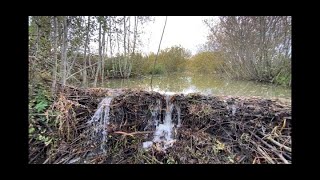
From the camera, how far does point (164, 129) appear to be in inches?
106

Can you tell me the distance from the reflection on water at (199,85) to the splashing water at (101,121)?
0.41 meters

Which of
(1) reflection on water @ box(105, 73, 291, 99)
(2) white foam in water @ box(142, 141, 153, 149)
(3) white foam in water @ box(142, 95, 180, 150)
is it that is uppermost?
(1) reflection on water @ box(105, 73, 291, 99)

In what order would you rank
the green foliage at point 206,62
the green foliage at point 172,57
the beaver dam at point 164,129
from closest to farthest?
the beaver dam at point 164,129 → the green foliage at point 172,57 → the green foliage at point 206,62

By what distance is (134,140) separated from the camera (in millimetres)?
2500

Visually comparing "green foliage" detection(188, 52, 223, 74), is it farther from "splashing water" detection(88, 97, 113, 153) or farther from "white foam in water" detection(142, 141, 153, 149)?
"white foam in water" detection(142, 141, 153, 149)

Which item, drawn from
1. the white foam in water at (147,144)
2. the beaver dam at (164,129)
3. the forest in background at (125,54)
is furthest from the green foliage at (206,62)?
the white foam in water at (147,144)

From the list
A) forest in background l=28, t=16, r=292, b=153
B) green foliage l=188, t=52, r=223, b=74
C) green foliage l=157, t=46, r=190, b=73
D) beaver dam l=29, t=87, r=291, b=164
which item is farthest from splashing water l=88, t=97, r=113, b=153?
green foliage l=188, t=52, r=223, b=74

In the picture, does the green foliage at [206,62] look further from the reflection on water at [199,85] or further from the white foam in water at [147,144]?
the white foam in water at [147,144]

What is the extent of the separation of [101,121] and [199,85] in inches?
61.6

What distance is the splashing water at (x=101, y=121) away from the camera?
2.53 m

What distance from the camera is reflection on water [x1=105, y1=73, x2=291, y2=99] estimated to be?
3.01m

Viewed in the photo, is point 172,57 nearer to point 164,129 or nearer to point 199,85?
point 199,85

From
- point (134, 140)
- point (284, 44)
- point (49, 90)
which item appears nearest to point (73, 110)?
point (49, 90)

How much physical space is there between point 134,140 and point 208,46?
6.38ft
